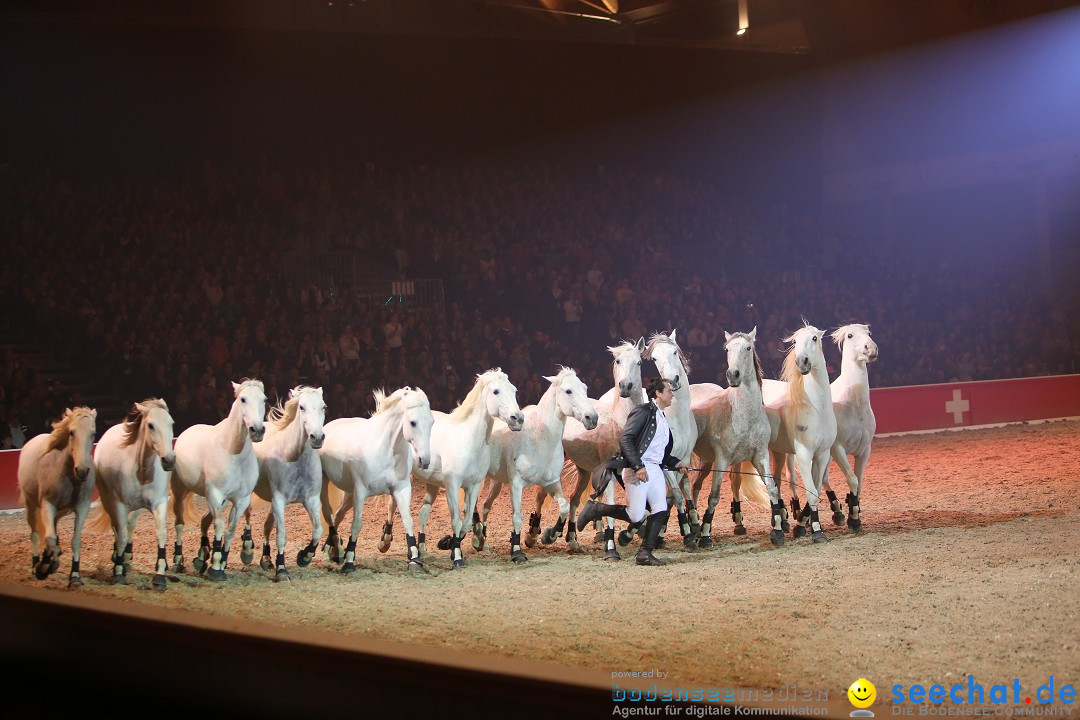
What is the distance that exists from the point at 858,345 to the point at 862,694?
6.96 metres

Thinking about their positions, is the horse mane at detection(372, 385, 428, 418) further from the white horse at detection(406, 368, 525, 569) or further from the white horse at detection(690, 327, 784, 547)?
the white horse at detection(690, 327, 784, 547)

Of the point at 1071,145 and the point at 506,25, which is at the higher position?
the point at 506,25

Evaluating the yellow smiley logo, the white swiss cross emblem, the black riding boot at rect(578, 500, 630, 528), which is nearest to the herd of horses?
the black riding boot at rect(578, 500, 630, 528)

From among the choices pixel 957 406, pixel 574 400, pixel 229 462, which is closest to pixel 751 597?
pixel 574 400

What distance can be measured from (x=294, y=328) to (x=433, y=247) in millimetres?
4014

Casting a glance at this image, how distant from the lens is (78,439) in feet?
28.0

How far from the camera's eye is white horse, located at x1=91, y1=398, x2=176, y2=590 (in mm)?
8734

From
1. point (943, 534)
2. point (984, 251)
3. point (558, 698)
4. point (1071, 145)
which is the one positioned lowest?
point (943, 534)

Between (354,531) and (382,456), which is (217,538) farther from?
(382,456)

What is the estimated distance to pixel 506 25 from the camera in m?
22.1

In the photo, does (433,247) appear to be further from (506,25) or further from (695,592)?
(695,592)

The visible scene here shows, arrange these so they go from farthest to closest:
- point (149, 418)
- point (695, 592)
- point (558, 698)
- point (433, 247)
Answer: point (433, 247) < point (149, 418) < point (695, 592) < point (558, 698)

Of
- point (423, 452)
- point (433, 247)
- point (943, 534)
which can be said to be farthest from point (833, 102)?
point (423, 452)

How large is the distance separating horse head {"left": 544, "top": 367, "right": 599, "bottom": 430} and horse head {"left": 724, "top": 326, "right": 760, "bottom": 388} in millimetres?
1569
